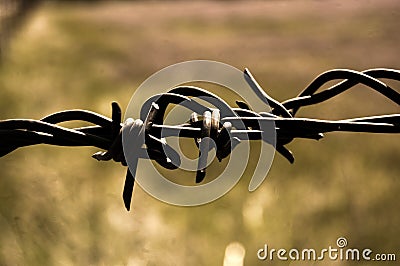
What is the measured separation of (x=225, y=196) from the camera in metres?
0.71

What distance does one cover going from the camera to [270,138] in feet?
1.02

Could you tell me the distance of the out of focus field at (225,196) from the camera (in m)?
0.61

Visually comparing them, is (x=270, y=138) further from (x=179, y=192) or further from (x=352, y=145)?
(x=352, y=145)

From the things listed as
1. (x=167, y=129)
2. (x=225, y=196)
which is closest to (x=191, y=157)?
(x=167, y=129)

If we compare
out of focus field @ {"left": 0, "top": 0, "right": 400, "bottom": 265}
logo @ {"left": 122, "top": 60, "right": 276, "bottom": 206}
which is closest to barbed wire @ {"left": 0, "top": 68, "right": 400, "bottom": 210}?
logo @ {"left": 122, "top": 60, "right": 276, "bottom": 206}

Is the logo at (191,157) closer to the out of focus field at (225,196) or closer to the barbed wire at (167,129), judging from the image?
the barbed wire at (167,129)

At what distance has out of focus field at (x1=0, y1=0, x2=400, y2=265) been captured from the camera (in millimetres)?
607

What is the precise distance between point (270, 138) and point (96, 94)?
788 millimetres

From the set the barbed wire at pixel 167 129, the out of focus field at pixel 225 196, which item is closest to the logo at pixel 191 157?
the barbed wire at pixel 167 129

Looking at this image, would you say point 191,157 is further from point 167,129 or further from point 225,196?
point 225,196

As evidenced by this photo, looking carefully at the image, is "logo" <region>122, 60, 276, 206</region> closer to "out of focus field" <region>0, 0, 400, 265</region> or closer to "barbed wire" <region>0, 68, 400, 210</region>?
"barbed wire" <region>0, 68, 400, 210</region>

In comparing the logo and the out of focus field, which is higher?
the out of focus field

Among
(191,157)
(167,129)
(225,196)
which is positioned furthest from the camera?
(225,196)

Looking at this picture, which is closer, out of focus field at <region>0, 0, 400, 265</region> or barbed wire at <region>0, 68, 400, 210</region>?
barbed wire at <region>0, 68, 400, 210</region>
